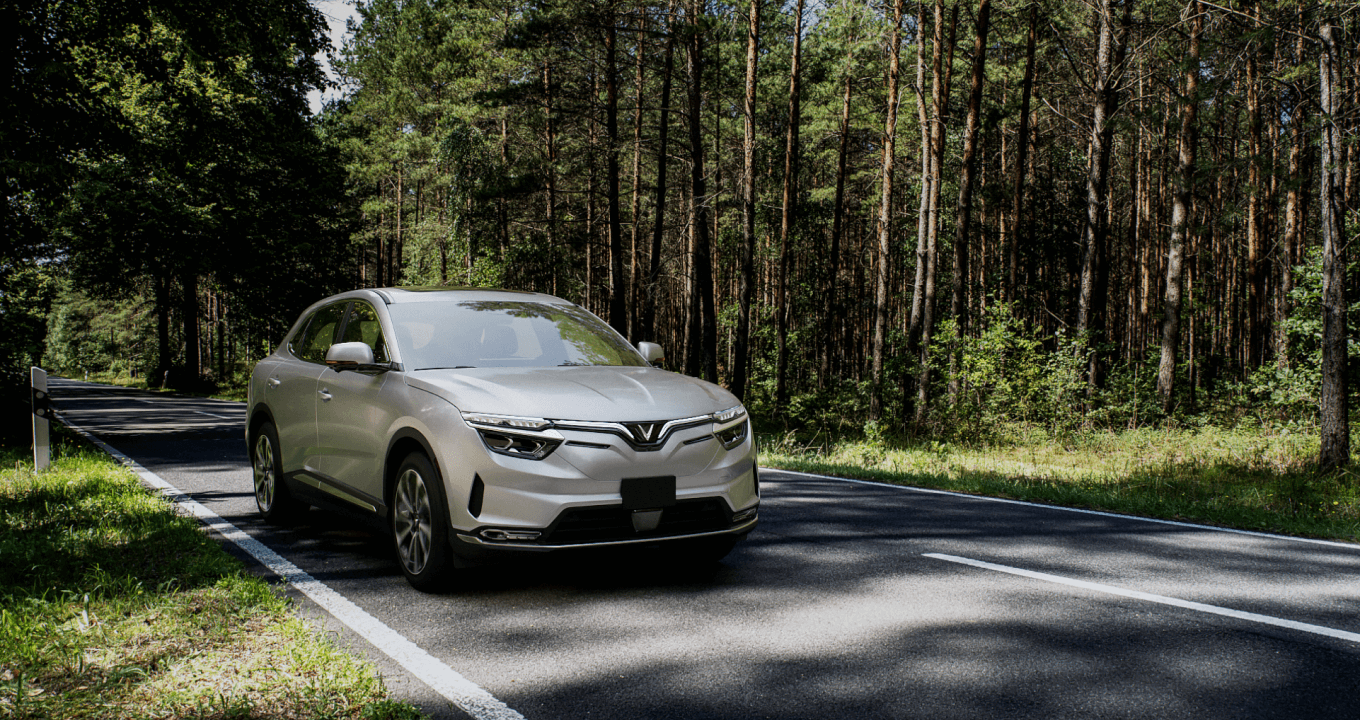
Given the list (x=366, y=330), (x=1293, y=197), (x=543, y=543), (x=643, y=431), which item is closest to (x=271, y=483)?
(x=366, y=330)

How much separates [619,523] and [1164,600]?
10.2 feet

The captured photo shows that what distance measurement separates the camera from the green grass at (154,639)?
9.89 ft

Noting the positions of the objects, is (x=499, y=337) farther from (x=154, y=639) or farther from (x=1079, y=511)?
(x=1079, y=511)

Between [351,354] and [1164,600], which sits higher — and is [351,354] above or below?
above

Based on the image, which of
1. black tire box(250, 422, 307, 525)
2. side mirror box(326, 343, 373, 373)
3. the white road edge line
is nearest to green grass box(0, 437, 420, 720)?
the white road edge line

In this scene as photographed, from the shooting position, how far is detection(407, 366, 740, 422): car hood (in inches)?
170

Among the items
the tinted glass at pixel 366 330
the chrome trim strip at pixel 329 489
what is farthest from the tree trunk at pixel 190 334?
the tinted glass at pixel 366 330

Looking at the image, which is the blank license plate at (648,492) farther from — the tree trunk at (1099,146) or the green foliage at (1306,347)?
the green foliage at (1306,347)

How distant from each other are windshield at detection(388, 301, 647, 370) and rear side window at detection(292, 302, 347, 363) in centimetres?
100

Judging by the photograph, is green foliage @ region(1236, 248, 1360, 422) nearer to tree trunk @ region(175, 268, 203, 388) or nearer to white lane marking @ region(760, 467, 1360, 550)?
white lane marking @ region(760, 467, 1360, 550)

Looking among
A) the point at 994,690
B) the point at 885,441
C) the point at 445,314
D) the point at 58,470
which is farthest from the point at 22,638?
the point at 885,441

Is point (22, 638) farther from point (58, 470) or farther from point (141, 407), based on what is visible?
point (141, 407)

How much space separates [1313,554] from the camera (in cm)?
588

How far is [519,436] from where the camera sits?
4.23 metres
